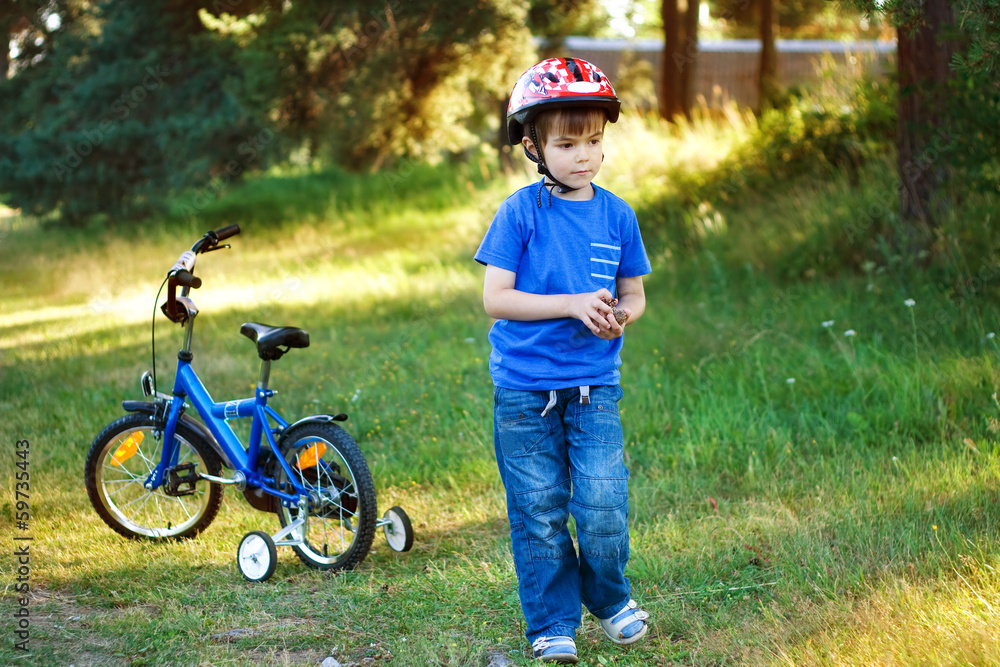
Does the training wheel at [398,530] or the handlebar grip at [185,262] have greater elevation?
the handlebar grip at [185,262]

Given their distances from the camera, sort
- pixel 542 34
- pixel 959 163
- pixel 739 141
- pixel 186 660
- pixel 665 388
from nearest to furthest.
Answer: pixel 186 660 → pixel 665 388 → pixel 959 163 → pixel 739 141 → pixel 542 34

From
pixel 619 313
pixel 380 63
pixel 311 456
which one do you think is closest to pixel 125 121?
pixel 380 63

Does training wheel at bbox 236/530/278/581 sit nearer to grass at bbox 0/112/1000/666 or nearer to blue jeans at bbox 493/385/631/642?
grass at bbox 0/112/1000/666

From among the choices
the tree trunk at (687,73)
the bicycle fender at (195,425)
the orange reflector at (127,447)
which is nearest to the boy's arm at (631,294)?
the bicycle fender at (195,425)

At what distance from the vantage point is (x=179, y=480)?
13.7ft

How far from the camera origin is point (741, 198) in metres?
9.53

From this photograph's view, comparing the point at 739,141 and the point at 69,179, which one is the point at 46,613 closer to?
the point at 739,141

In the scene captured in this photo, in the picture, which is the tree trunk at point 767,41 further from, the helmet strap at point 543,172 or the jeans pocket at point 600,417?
the jeans pocket at point 600,417

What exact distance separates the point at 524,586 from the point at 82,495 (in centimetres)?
289

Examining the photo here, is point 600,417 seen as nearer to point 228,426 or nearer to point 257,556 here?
point 257,556

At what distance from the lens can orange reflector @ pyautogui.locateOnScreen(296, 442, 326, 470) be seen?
385 cm

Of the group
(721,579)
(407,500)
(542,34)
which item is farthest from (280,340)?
(542,34)

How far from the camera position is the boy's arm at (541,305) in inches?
108

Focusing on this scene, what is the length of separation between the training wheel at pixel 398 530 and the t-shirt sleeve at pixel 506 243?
150 cm
